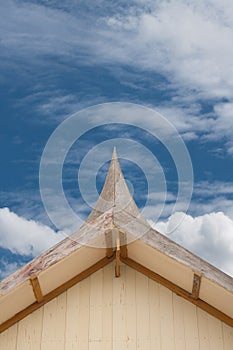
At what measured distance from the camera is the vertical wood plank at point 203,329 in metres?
6.41

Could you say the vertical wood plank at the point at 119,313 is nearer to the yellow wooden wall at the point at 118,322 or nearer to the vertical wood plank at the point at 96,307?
the yellow wooden wall at the point at 118,322

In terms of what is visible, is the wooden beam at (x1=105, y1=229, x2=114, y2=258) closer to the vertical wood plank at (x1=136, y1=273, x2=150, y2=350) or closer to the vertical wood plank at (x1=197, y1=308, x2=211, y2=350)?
the vertical wood plank at (x1=136, y1=273, x2=150, y2=350)

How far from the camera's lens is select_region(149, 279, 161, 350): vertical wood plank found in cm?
644

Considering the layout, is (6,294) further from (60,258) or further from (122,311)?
(122,311)

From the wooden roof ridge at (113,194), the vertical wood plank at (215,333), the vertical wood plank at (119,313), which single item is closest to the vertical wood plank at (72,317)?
the vertical wood plank at (119,313)

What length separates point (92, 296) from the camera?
22.0 ft

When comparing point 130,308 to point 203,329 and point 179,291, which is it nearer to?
point 179,291

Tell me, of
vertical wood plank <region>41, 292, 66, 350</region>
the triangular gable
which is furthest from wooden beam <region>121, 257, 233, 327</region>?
vertical wood plank <region>41, 292, 66, 350</region>

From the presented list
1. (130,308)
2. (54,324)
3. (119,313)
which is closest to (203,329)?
(130,308)

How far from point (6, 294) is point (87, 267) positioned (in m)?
1.05

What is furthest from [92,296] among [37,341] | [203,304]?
[203,304]

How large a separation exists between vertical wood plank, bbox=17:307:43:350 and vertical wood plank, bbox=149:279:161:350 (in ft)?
3.91

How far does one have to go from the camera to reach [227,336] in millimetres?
6441

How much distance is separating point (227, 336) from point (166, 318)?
667mm
